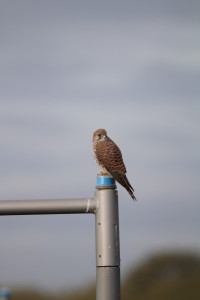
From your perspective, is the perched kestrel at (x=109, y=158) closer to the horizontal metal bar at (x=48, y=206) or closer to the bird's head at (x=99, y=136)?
the bird's head at (x=99, y=136)

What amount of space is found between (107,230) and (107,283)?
0.37 metres

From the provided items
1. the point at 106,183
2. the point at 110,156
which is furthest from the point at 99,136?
the point at 106,183

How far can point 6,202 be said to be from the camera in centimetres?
404

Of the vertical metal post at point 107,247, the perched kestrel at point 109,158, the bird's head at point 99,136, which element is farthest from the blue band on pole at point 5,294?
the bird's head at point 99,136

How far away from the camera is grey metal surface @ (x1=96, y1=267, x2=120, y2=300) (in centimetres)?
378

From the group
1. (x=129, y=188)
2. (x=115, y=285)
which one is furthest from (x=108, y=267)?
(x=129, y=188)

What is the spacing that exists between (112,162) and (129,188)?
26.3 inches

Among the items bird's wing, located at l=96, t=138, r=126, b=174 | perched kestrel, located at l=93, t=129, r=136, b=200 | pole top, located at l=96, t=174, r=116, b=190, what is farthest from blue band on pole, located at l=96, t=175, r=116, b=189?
bird's wing, located at l=96, t=138, r=126, b=174

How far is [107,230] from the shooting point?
3832 mm

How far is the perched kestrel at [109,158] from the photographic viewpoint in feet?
23.3

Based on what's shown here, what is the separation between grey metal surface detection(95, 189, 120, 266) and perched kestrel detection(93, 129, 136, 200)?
9.83 feet

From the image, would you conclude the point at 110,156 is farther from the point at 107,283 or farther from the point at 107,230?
the point at 107,283

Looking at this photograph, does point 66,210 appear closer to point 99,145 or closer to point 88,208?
point 88,208

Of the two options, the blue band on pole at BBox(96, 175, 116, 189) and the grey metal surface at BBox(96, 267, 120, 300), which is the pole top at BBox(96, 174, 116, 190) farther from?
the grey metal surface at BBox(96, 267, 120, 300)
